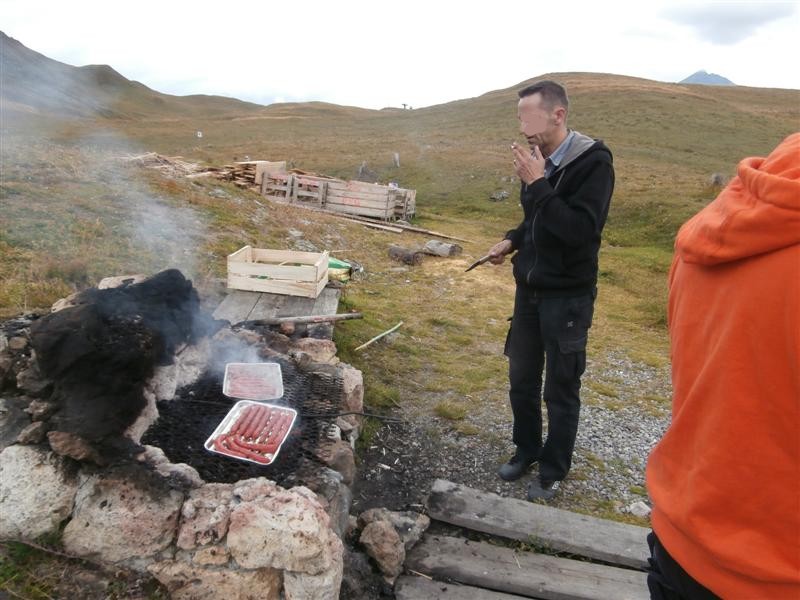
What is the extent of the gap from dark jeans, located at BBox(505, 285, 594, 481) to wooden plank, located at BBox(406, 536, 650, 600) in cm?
75

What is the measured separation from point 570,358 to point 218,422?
7.11 ft

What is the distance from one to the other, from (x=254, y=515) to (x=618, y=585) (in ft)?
6.88

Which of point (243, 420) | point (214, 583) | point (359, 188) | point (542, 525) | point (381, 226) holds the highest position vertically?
point (359, 188)

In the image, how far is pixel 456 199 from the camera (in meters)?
20.9

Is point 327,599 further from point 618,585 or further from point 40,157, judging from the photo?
point 40,157

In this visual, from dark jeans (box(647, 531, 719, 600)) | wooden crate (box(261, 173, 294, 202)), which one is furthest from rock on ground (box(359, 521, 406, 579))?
wooden crate (box(261, 173, 294, 202))

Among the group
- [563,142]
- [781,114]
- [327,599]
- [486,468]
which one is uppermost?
[781,114]

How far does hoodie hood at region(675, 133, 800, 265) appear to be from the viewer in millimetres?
1146

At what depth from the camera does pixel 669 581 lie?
1570 mm

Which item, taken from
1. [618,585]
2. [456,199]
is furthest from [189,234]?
[456,199]

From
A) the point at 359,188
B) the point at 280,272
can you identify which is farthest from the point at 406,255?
the point at 280,272

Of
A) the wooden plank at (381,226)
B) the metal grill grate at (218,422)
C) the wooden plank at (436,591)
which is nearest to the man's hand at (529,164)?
the metal grill grate at (218,422)

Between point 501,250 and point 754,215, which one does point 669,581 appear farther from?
point 501,250

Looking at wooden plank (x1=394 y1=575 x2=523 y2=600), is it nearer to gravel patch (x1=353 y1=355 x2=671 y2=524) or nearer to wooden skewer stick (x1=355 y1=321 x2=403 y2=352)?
gravel patch (x1=353 y1=355 x2=671 y2=524)
